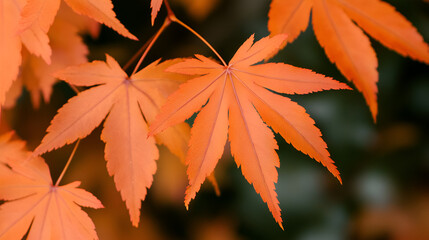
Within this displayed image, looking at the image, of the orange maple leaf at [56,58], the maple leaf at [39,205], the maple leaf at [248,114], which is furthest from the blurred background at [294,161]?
the maple leaf at [248,114]

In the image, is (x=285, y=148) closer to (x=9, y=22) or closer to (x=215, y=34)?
(x=215, y=34)

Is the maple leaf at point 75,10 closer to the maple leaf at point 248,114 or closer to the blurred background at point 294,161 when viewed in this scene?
the maple leaf at point 248,114

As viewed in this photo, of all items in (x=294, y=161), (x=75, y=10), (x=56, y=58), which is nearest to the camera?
(x=75, y=10)

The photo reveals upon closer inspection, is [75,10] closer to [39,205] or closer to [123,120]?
[123,120]

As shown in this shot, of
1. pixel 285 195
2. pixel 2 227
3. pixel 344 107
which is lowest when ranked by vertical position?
A: pixel 2 227

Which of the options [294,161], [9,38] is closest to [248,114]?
[9,38]

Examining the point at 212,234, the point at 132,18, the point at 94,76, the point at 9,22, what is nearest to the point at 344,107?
the point at 212,234
